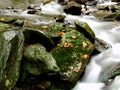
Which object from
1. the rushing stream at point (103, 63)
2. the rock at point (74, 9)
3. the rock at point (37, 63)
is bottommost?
the rushing stream at point (103, 63)

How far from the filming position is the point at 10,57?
18.2 ft

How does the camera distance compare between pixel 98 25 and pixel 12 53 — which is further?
pixel 98 25

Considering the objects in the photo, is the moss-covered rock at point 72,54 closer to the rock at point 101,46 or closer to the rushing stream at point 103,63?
the rushing stream at point 103,63

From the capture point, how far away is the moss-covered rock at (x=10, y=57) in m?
5.30

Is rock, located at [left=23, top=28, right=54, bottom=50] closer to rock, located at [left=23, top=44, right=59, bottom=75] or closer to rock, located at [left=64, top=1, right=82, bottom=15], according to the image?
rock, located at [left=23, top=44, right=59, bottom=75]

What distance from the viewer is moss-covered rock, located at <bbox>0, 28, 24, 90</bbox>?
5303 millimetres

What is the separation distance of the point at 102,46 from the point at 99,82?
1.50m

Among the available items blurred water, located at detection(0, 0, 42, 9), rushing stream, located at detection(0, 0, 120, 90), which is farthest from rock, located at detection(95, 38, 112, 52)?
blurred water, located at detection(0, 0, 42, 9)

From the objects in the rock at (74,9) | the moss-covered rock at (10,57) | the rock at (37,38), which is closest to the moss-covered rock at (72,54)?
the rock at (37,38)

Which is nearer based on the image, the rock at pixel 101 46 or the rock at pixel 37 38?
the rock at pixel 37 38

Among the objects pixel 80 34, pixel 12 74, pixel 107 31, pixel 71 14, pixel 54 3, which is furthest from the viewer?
pixel 54 3

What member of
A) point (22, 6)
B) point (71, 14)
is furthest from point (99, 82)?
point (22, 6)

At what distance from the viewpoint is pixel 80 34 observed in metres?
7.38

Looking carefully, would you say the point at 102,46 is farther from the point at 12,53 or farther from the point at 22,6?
the point at 22,6
